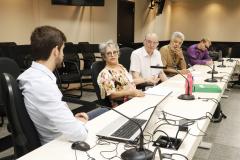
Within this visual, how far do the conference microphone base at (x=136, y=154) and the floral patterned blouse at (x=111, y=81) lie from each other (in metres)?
1.33

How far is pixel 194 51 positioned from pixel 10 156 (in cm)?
377

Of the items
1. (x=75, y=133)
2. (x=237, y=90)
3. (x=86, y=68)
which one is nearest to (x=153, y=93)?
(x=75, y=133)

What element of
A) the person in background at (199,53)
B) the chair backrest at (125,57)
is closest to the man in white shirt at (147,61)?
the chair backrest at (125,57)

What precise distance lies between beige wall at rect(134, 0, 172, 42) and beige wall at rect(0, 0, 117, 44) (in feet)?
4.43

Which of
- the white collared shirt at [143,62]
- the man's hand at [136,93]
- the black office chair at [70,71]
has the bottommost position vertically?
the black office chair at [70,71]

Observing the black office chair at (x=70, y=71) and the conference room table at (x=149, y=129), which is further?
the black office chair at (x=70, y=71)

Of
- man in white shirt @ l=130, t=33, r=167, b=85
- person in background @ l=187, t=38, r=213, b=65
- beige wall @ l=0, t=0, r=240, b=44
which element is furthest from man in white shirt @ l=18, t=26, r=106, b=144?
person in background @ l=187, t=38, r=213, b=65

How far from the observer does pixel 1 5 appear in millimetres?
4680

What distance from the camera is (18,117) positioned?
1.40 metres

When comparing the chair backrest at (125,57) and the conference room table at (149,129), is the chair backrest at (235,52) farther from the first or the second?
the conference room table at (149,129)

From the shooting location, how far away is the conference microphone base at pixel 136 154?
3.91ft

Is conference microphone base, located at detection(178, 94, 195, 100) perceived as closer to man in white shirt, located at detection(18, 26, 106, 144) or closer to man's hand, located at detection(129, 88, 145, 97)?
man's hand, located at detection(129, 88, 145, 97)

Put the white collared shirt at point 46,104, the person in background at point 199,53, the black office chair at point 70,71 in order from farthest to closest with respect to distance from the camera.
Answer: the person in background at point 199,53 < the black office chair at point 70,71 < the white collared shirt at point 46,104

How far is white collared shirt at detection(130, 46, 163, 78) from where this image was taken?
3504mm
